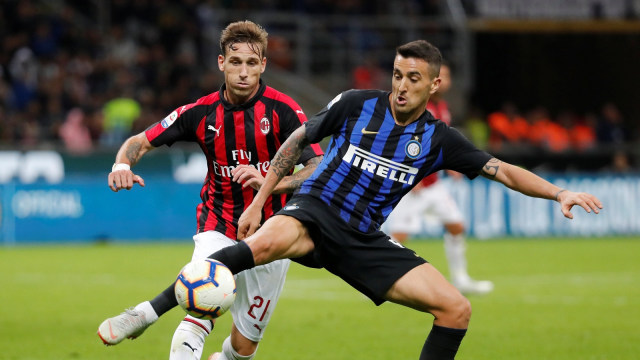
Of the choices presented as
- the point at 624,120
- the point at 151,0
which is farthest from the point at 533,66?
the point at 151,0

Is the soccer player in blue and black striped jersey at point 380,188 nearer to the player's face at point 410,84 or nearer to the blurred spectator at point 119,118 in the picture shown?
the player's face at point 410,84

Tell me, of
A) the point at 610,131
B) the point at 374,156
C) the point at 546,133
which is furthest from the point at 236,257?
the point at 610,131

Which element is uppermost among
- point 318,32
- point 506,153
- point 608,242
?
point 318,32

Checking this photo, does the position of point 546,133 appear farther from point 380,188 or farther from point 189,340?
point 189,340

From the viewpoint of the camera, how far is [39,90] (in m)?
22.1

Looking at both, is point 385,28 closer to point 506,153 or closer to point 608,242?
point 506,153

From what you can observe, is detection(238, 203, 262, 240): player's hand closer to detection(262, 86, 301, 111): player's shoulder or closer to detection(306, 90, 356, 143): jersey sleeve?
detection(306, 90, 356, 143): jersey sleeve

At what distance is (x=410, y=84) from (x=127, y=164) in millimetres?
1786

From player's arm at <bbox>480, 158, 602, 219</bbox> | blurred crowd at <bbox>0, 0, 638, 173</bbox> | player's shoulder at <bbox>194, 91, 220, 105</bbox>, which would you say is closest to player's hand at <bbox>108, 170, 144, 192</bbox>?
player's shoulder at <bbox>194, 91, 220, 105</bbox>

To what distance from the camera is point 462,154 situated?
247 inches

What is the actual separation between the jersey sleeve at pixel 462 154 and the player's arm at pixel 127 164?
1796mm

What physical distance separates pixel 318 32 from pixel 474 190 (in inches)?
315

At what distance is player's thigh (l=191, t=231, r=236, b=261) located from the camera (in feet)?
21.7

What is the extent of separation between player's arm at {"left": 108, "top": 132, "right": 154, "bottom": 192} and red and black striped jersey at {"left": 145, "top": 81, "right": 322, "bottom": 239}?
0.25 feet
